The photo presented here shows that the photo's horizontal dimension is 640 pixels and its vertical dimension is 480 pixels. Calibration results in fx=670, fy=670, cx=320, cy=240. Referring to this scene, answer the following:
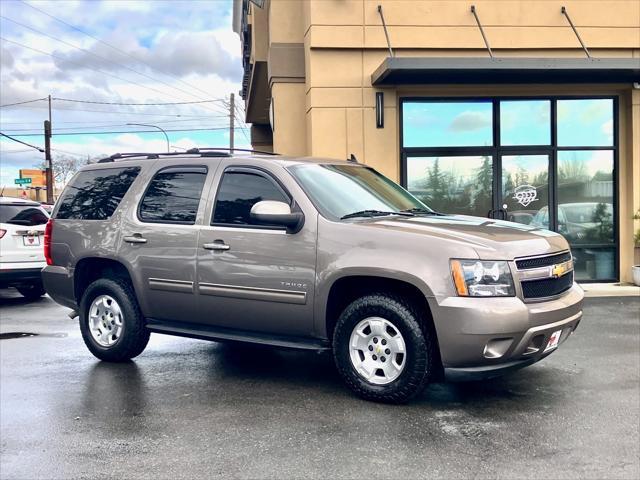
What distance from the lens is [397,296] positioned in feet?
16.4

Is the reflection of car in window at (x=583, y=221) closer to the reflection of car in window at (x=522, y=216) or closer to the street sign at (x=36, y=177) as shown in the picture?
the reflection of car in window at (x=522, y=216)

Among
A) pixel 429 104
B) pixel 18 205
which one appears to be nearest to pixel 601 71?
pixel 429 104

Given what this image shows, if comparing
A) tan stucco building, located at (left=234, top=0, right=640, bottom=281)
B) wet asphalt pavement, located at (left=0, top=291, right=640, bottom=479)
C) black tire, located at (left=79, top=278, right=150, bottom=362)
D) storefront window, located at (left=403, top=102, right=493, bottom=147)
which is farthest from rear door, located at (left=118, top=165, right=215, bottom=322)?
storefront window, located at (left=403, top=102, right=493, bottom=147)

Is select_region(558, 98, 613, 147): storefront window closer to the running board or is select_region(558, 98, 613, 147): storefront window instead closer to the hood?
the hood

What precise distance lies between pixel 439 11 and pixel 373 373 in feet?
27.8

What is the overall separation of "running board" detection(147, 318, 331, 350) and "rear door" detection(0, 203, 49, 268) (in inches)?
205

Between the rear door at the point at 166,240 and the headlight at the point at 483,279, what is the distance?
7.66ft

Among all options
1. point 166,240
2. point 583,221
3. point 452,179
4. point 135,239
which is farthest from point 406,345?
point 583,221

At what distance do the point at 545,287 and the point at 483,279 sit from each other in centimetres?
60

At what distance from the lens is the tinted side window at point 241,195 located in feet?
18.4

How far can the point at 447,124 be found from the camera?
39.3 feet

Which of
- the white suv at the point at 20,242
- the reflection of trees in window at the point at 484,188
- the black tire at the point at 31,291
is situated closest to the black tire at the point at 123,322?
the white suv at the point at 20,242

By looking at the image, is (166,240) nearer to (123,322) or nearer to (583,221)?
(123,322)

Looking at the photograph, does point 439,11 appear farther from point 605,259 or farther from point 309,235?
point 309,235
